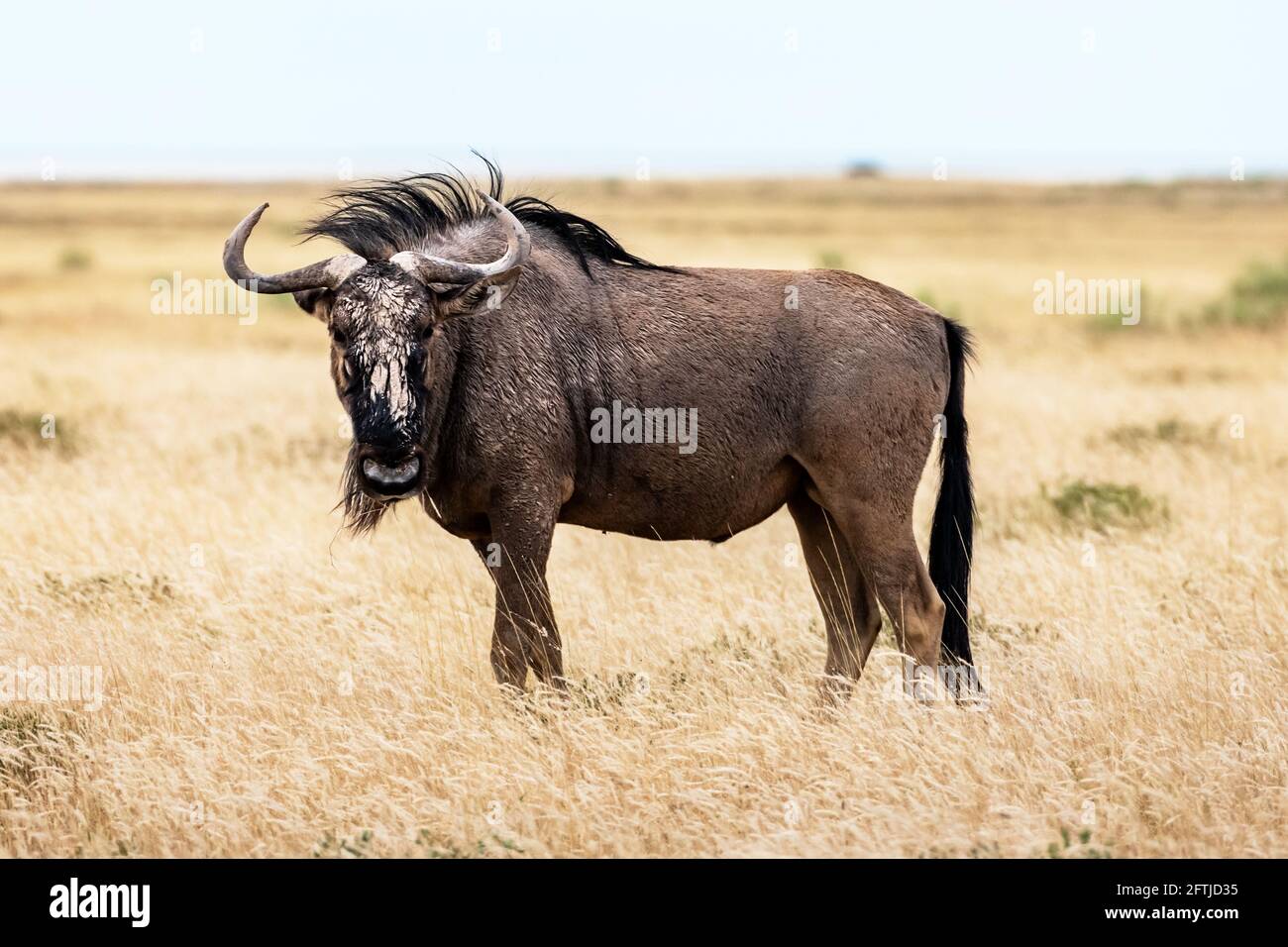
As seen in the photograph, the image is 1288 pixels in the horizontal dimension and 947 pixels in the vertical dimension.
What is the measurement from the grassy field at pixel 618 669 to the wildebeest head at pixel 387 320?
3.80 feet

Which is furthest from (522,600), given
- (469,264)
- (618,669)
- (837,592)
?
(837,592)

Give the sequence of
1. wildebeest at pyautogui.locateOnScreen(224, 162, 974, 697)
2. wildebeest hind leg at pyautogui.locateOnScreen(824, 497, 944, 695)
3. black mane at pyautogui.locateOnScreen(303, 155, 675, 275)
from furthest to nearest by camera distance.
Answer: wildebeest hind leg at pyautogui.locateOnScreen(824, 497, 944, 695) < black mane at pyautogui.locateOnScreen(303, 155, 675, 275) < wildebeest at pyautogui.locateOnScreen(224, 162, 974, 697)

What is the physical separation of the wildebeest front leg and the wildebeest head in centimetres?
57

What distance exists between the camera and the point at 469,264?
6.44 metres

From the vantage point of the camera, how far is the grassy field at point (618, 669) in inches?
219

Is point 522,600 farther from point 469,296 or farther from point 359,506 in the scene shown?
point 469,296

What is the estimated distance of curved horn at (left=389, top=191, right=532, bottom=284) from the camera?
6328mm

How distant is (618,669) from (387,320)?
2.25m

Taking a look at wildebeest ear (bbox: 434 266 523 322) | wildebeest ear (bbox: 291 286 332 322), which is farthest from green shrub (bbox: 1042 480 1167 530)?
wildebeest ear (bbox: 291 286 332 322)

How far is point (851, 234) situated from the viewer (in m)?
52.3

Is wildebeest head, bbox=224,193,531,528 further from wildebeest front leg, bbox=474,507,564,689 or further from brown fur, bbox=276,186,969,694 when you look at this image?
wildebeest front leg, bbox=474,507,564,689

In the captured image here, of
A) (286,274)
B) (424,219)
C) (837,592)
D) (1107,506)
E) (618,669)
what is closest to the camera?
(286,274)

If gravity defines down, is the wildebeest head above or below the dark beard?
above

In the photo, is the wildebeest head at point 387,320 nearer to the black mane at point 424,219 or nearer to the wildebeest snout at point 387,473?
the wildebeest snout at point 387,473
